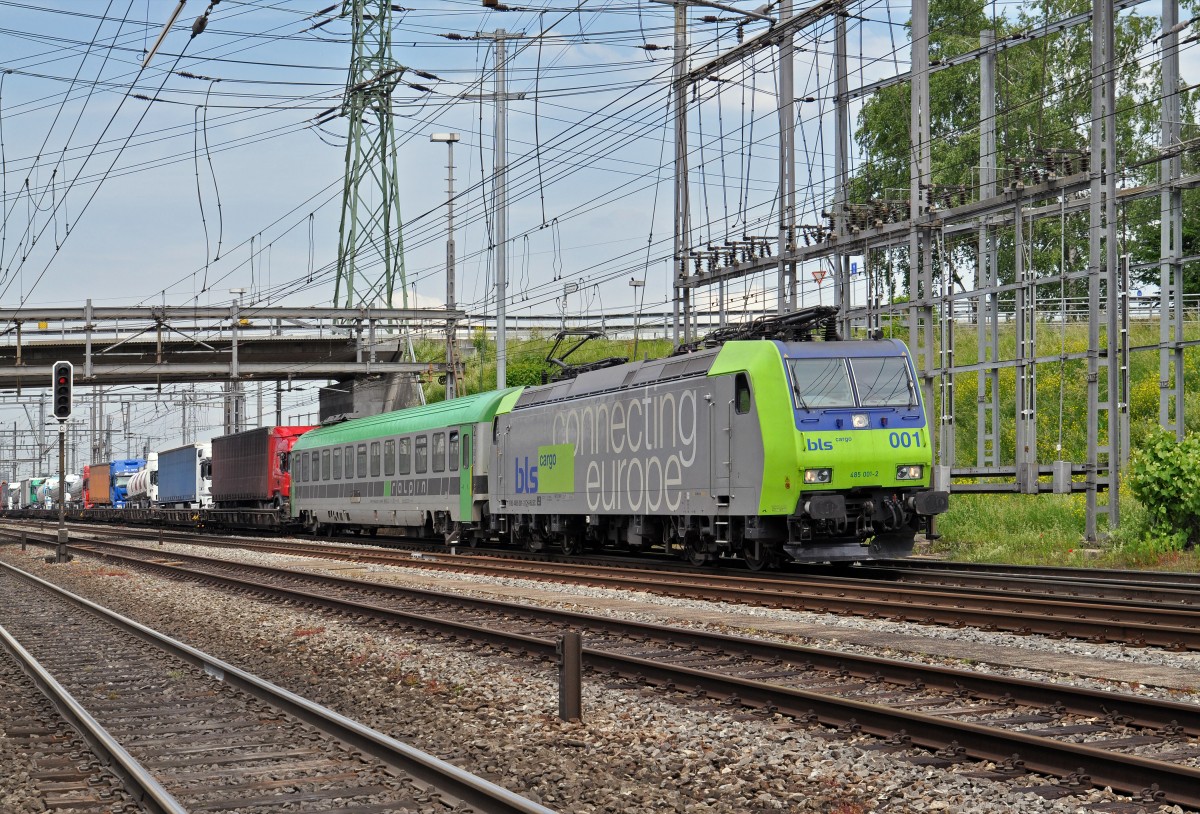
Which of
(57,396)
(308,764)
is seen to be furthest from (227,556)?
(308,764)

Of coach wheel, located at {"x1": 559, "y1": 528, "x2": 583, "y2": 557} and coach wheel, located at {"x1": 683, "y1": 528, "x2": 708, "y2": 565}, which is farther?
coach wheel, located at {"x1": 559, "y1": 528, "x2": 583, "y2": 557}

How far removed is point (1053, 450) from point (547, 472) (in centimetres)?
1224

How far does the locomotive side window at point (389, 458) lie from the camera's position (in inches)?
1356

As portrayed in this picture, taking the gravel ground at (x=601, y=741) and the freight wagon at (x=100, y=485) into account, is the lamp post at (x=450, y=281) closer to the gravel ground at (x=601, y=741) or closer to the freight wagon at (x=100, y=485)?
the gravel ground at (x=601, y=741)

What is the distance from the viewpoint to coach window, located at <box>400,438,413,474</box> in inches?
1308

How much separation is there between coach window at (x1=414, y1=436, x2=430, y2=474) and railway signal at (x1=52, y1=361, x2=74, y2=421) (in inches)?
313

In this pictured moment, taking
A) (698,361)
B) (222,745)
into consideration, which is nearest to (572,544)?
(698,361)

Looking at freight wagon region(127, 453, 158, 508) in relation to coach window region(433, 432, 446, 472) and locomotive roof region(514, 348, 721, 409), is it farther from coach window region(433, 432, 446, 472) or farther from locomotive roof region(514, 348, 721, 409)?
locomotive roof region(514, 348, 721, 409)

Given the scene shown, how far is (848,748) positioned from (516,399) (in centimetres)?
2044

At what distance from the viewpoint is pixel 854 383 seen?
62.4ft

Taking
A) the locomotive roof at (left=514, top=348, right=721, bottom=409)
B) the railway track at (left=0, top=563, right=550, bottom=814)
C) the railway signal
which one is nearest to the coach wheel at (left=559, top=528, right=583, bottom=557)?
the locomotive roof at (left=514, top=348, right=721, bottom=409)

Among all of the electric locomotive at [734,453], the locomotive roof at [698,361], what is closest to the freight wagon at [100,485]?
the electric locomotive at [734,453]

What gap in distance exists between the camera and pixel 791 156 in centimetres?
2900

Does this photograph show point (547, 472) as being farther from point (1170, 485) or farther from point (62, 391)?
point (1170, 485)
